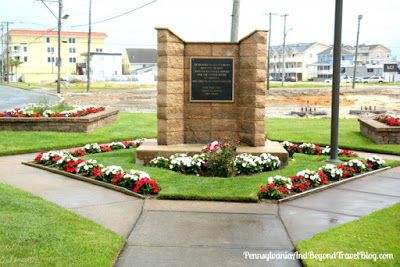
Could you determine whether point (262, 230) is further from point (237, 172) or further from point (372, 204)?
point (237, 172)

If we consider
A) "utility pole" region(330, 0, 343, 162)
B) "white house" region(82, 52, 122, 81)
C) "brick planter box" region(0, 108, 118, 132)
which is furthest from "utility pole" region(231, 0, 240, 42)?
"white house" region(82, 52, 122, 81)

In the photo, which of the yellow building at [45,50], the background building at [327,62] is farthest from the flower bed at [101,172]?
the background building at [327,62]

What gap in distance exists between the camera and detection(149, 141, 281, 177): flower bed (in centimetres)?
1035

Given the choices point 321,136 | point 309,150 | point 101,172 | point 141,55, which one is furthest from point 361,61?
point 101,172

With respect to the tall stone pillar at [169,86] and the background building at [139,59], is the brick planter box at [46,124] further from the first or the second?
the background building at [139,59]

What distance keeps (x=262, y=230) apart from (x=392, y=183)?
14.2ft

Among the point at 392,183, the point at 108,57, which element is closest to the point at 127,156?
the point at 392,183

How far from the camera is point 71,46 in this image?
130 m

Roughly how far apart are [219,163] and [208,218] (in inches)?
117

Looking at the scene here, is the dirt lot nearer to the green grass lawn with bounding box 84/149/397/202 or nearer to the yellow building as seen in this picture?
the green grass lawn with bounding box 84/149/397/202

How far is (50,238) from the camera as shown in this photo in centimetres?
604

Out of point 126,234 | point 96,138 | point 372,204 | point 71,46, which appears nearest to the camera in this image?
point 126,234

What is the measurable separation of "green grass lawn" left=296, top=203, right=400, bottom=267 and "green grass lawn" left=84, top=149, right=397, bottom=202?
204 cm

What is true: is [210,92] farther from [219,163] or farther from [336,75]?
[336,75]
